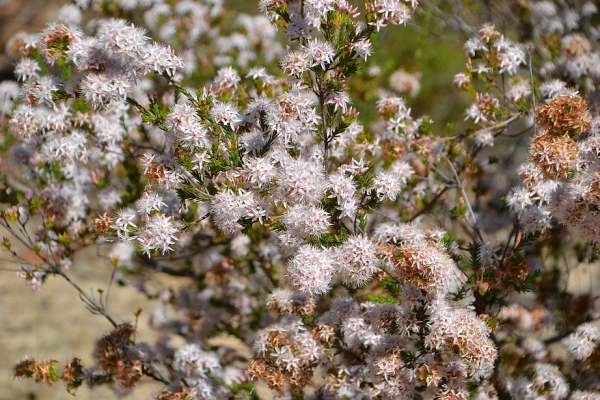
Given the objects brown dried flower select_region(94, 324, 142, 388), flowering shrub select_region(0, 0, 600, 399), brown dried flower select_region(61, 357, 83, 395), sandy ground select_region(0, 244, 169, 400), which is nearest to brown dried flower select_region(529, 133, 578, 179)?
flowering shrub select_region(0, 0, 600, 399)

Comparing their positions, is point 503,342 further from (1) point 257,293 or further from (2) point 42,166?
(2) point 42,166

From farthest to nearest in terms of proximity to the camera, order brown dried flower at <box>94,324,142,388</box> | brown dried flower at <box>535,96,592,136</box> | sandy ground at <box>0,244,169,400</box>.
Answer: sandy ground at <box>0,244,169,400</box> < brown dried flower at <box>94,324,142,388</box> < brown dried flower at <box>535,96,592,136</box>

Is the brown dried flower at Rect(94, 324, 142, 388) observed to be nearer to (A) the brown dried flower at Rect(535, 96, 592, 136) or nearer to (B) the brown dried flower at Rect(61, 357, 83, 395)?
(B) the brown dried flower at Rect(61, 357, 83, 395)

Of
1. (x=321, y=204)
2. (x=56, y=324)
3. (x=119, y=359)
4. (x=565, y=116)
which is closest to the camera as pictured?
(x=321, y=204)

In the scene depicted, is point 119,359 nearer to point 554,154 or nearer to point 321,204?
point 321,204

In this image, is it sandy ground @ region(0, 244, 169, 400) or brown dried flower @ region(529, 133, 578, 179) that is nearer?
brown dried flower @ region(529, 133, 578, 179)

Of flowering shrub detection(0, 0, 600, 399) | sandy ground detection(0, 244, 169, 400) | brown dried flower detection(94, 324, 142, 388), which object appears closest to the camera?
flowering shrub detection(0, 0, 600, 399)

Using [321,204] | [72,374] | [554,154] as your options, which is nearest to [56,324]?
[72,374]

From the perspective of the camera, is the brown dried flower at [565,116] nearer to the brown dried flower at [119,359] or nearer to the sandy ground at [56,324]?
the brown dried flower at [119,359]

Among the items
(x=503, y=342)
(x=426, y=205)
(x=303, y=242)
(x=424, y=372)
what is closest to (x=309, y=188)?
(x=303, y=242)
